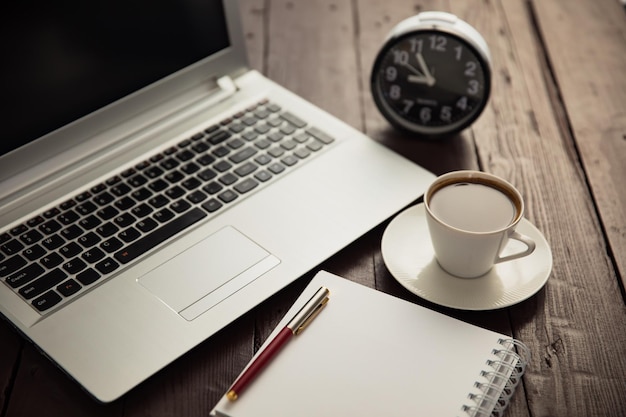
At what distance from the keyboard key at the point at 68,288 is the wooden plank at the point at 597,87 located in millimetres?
672

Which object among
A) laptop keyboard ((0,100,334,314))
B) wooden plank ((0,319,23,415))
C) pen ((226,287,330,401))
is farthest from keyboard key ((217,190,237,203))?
wooden plank ((0,319,23,415))

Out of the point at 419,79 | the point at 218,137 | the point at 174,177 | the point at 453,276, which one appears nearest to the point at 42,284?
the point at 174,177

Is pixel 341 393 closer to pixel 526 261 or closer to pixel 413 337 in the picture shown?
pixel 413 337

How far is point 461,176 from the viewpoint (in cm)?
88

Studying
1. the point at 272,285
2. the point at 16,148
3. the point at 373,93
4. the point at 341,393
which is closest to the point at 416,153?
the point at 373,93

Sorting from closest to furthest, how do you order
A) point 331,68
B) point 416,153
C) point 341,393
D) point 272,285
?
1. point 341,393
2. point 272,285
3. point 416,153
4. point 331,68

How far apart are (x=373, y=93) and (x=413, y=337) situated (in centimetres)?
44

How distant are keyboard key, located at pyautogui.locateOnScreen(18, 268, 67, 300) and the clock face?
1.76ft

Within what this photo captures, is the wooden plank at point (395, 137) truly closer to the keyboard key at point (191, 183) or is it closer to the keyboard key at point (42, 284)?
the keyboard key at point (191, 183)

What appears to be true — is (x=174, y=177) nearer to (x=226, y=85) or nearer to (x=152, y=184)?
(x=152, y=184)

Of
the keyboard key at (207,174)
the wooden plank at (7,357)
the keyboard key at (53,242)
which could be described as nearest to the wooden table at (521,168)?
the wooden plank at (7,357)

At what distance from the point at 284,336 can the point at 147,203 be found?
29 centimetres

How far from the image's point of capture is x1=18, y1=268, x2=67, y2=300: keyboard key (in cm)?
82

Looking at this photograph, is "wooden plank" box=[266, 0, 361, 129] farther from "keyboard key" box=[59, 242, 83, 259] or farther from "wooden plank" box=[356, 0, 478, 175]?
"keyboard key" box=[59, 242, 83, 259]
